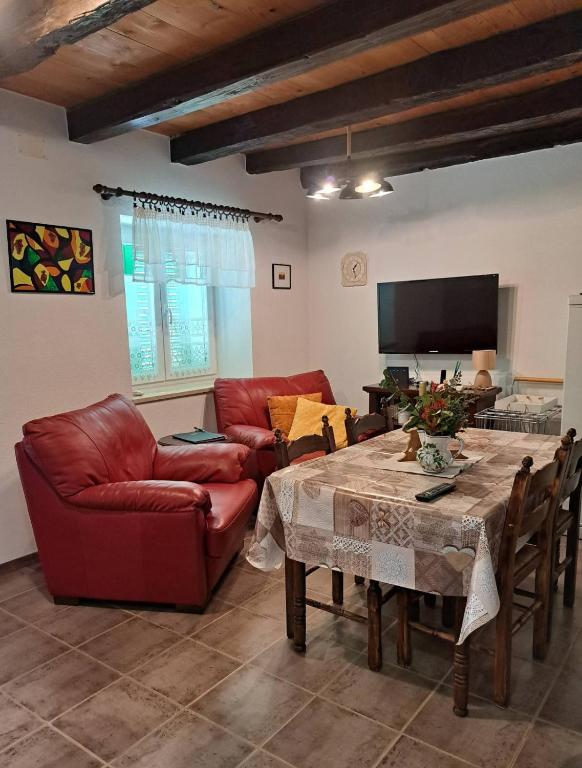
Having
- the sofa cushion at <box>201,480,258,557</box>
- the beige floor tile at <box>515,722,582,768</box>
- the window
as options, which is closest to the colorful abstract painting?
the window

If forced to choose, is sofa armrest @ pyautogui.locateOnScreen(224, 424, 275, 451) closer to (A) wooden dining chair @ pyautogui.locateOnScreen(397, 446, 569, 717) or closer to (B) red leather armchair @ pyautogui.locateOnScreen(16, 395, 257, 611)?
(B) red leather armchair @ pyautogui.locateOnScreen(16, 395, 257, 611)

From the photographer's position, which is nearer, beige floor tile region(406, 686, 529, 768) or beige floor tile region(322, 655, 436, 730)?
beige floor tile region(406, 686, 529, 768)

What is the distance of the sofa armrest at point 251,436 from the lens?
12.7ft

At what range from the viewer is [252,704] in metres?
2.08

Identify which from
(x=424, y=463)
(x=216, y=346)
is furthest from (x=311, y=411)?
(x=424, y=463)

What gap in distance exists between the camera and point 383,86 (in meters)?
2.97

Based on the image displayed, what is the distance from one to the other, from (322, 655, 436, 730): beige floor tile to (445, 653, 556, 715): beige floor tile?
15 cm

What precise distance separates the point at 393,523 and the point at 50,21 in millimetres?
2243

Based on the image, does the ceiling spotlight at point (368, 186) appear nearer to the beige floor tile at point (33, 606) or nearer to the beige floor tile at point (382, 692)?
the beige floor tile at point (382, 692)

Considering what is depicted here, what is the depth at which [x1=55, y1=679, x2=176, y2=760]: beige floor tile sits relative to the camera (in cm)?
191

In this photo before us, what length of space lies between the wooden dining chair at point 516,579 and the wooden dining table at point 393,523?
67 mm

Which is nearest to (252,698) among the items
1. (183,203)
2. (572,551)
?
(572,551)

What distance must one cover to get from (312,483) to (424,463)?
0.46 metres

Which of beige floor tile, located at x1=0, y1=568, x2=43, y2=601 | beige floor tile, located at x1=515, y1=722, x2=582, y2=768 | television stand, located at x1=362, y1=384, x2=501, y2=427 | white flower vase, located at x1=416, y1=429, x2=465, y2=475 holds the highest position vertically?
white flower vase, located at x1=416, y1=429, x2=465, y2=475
